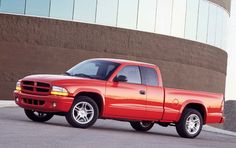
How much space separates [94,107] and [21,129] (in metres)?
2.37

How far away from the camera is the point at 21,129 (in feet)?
45.1

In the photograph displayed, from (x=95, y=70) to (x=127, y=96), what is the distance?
41.3 inches

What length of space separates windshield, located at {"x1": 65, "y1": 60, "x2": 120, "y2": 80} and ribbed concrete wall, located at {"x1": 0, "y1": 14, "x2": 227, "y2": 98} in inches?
829

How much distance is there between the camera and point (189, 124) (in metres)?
17.9

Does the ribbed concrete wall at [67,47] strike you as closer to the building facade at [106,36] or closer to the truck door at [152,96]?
the building facade at [106,36]

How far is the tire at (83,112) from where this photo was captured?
50.9 ft

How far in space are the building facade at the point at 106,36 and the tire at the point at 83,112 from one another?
22204 mm

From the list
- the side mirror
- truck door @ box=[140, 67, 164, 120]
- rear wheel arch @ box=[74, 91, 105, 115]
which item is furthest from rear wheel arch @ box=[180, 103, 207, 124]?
rear wheel arch @ box=[74, 91, 105, 115]

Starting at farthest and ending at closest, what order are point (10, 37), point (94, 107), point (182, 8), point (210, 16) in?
point (210, 16) < point (182, 8) < point (10, 37) < point (94, 107)

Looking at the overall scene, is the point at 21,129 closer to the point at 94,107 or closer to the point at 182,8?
the point at 94,107

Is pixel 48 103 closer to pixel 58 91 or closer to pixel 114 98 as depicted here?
pixel 58 91

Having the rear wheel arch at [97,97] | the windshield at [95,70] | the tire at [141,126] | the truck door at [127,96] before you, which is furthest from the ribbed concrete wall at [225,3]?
the rear wheel arch at [97,97]

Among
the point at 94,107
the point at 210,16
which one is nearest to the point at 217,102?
the point at 94,107

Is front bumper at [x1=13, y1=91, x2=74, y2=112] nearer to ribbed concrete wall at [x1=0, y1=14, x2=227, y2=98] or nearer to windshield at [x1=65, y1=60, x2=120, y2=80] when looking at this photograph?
windshield at [x1=65, y1=60, x2=120, y2=80]
